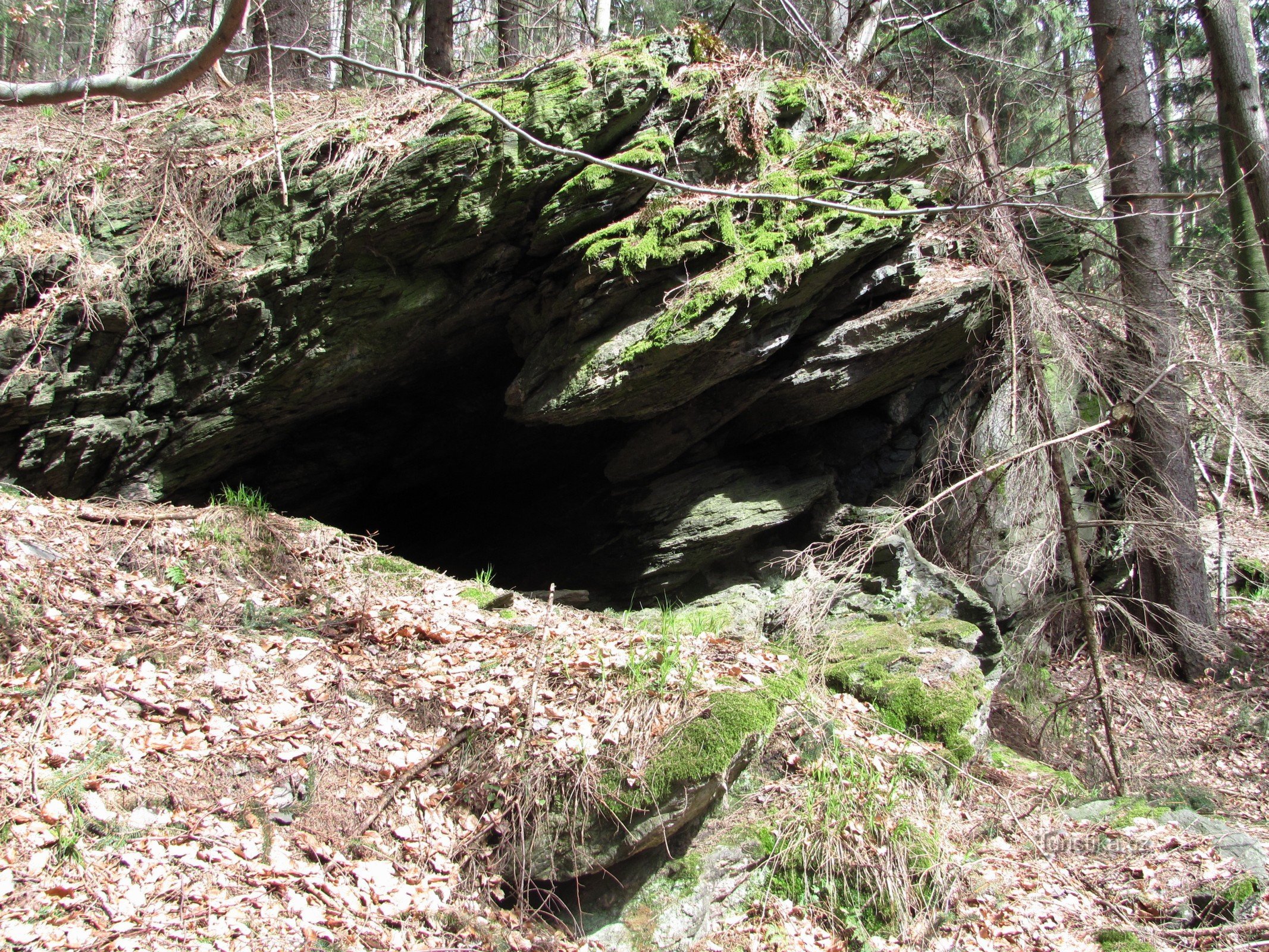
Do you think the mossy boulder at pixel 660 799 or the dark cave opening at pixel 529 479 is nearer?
the mossy boulder at pixel 660 799

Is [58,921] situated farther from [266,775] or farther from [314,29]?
[314,29]

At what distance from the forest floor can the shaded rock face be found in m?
1.17

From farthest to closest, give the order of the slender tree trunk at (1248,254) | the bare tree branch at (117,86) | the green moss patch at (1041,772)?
the slender tree trunk at (1248,254)
the green moss patch at (1041,772)
the bare tree branch at (117,86)

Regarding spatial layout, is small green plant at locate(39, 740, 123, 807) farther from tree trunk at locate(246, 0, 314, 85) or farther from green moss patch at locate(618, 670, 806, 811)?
tree trunk at locate(246, 0, 314, 85)

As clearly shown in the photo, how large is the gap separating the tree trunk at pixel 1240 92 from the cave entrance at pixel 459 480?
8.00m

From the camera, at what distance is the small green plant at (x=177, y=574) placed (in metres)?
4.70

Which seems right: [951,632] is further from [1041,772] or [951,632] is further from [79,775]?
[79,775]

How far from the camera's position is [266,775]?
358 centimetres

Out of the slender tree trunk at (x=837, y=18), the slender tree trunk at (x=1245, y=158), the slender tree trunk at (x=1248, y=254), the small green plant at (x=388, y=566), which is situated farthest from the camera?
the slender tree trunk at (x=837, y=18)

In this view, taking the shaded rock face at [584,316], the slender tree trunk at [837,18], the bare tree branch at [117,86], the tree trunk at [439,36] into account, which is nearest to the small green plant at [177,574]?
the shaded rock face at [584,316]

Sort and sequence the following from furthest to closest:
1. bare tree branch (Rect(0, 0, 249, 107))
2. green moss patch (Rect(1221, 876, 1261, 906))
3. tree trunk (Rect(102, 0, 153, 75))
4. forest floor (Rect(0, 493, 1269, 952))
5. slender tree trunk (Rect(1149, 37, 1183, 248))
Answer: slender tree trunk (Rect(1149, 37, 1183, 248)) < tree trunk (Rect(102, 0, 153, 75)) < green moss patch (Rect(1221, 876, 1261, 906)) < forest floor (Rect(0, 493, 1269, 952)) < bare tree branch (Rect(0, 0, 249, 107))

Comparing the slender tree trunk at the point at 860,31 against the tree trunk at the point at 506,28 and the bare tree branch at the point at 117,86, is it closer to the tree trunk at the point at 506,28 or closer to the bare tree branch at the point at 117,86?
the tree trunk at the point at 506,28

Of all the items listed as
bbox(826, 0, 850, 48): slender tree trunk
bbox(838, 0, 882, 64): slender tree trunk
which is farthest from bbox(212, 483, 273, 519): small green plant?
bbox(826, 0, 850, 48): slender tree trunk

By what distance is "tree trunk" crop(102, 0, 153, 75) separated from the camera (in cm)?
1000
